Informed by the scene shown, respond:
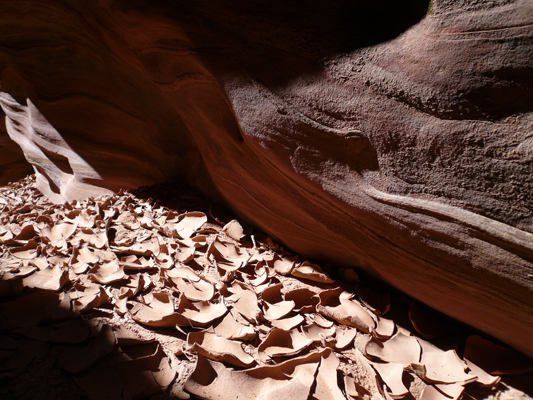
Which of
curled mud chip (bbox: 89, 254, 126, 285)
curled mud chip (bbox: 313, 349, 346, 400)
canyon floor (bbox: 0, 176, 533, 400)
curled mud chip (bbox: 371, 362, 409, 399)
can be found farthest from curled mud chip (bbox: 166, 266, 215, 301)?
curled mud chip (bbox: 371, 362, 409, 399)

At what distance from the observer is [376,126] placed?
2.54 feet

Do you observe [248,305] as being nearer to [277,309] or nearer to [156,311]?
[277,309]

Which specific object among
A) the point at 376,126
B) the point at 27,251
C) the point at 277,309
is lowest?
the point at 27,251

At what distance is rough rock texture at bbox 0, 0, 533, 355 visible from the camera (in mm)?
661

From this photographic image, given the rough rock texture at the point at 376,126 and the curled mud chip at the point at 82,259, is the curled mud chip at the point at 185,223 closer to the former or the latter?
the rough rock texture at the point at 376,126

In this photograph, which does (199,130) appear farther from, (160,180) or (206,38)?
(160,180)

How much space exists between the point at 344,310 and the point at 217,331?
0.33 m

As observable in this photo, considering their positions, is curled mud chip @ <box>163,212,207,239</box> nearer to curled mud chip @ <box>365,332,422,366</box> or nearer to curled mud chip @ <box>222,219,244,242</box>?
curled mud chip @ <box>222,219,244,242</box>

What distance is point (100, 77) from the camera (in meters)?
1.88

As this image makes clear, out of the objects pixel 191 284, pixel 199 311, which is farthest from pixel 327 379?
pixel 191 284

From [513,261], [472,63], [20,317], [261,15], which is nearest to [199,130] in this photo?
[261,15]

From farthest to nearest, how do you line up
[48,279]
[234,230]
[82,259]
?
[234,230], [82,259], [48,279]

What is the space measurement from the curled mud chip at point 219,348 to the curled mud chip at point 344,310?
0.25 metres

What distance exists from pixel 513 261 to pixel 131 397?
0.76 m
